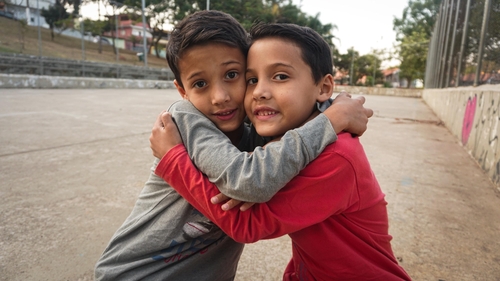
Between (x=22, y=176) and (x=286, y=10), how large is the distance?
3591cm

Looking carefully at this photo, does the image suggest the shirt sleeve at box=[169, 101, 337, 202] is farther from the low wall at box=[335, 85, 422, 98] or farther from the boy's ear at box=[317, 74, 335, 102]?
the low wall at box=[335, 85, 422, 98]

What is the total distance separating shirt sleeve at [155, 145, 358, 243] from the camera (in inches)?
35.9

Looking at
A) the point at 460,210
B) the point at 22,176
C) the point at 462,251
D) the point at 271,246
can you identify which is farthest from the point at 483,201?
the point at 22,176

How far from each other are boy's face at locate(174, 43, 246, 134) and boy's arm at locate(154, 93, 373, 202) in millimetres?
202

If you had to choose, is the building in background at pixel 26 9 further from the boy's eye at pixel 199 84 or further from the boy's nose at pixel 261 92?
the boy's nose at pixel 261 92

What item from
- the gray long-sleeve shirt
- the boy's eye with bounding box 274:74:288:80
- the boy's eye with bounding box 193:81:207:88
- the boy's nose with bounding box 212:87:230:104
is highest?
the boy's eye with bounding box 274:74:288:80

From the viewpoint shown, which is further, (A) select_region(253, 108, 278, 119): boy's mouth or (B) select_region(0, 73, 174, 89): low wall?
(B) select_region(0, 73, 174, 89): low wall

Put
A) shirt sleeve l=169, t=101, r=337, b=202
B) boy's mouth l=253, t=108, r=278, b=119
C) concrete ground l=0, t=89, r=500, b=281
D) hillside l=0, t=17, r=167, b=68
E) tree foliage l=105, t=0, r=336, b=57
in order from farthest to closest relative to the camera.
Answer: tree foliage l=105, t=0, r=336, b=57, hillside l=0, t=17, r=167, b=68, concrete ground l=0, t=89, r=500, b=281, boy's mouth l=253, t=108, r=278, b=119, shirt sleeve l=169, t=101, r=337, b=202

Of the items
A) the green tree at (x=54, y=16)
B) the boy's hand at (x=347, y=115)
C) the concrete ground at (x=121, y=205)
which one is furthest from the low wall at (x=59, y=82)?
the boy's hand at (x=347, y=115)

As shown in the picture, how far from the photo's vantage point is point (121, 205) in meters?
2.13

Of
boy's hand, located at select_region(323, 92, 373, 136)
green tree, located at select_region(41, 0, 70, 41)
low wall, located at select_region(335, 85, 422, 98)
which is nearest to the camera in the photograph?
boy's hand, located at select_region(323, 92, 373, 136)

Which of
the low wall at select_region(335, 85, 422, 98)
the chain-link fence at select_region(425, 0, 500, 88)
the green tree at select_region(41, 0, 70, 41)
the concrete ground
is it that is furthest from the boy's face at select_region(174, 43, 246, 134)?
the low wall at select_region(335, 85, 422, 98)

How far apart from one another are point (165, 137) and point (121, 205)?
4.16ft

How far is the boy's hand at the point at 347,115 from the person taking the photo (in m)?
0.99
